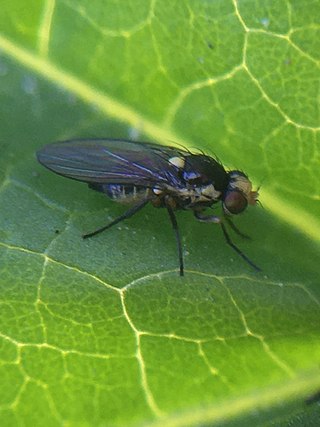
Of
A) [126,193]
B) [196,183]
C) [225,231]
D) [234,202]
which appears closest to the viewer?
[225,231]

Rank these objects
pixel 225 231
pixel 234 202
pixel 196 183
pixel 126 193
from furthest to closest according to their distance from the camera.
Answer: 1. pixel 196 183
2. pixel 126 193
3. pixel 234 202
4. pixel 225 231

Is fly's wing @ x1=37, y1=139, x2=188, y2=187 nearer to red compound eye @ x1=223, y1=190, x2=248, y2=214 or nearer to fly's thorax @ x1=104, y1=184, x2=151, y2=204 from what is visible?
fly's thorax @ x1=104, y1=184, x2=151, y2=204

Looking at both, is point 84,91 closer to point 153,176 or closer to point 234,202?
point 153,176

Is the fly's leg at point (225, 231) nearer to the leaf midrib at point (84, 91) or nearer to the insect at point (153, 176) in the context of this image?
the insect at point (153, 176)

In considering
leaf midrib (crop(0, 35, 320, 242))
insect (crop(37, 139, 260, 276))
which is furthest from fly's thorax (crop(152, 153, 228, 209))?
leaf midrib (crop(0, 35, 320, 242))

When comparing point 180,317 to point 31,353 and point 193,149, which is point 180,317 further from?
point 193,149

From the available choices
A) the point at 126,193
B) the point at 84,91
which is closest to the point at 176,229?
the point at 126,193

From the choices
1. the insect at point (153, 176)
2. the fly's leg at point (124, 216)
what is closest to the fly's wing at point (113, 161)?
the insect at point (153, 176)
